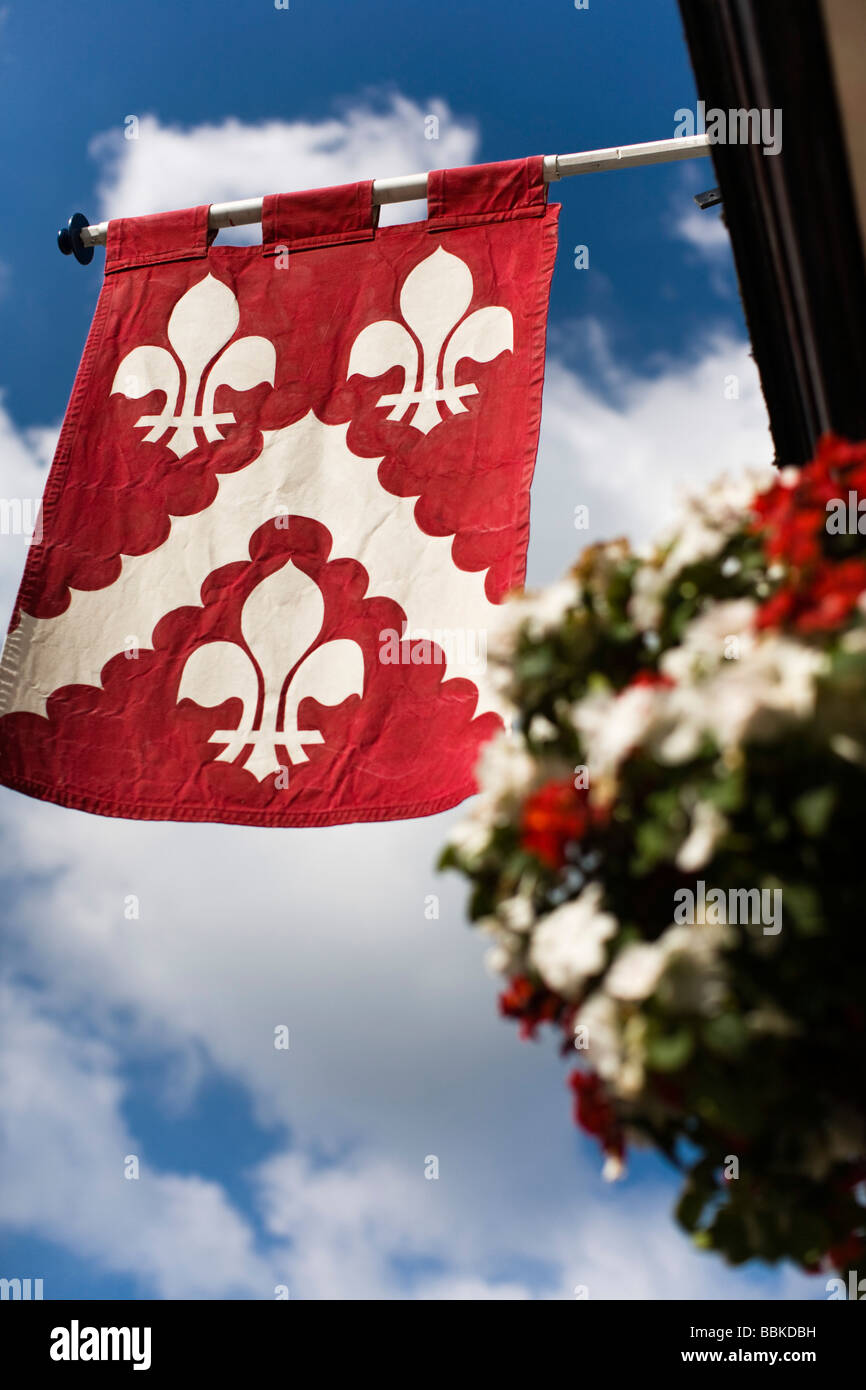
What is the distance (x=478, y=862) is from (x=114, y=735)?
2.86 metres

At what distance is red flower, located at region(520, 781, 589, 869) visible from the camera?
4.87ft

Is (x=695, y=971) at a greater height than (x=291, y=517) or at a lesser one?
lesser

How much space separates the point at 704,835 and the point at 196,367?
3996 mm

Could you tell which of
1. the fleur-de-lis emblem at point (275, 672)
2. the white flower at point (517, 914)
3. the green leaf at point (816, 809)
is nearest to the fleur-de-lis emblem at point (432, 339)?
the fleur-de-lis emblem at point (275, 672)

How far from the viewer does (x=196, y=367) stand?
4855 mm

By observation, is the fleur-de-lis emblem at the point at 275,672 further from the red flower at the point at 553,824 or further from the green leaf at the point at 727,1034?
the green leaf at the point at 727,1034

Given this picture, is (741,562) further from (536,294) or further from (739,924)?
(536,294)

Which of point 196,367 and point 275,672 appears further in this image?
point 196,367

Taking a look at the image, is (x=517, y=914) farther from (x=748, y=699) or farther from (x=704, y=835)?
(x=748, y=699)

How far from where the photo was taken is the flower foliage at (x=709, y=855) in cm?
133

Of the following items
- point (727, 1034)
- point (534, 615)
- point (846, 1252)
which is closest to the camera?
point (727, 1034)

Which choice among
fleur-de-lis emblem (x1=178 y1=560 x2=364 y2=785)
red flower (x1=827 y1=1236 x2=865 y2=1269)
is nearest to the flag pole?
fleur-de-lis emblem (x1=178 y1=560 x2=364 y2=785)

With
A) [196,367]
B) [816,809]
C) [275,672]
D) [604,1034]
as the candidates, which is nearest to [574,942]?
[604,1034]
